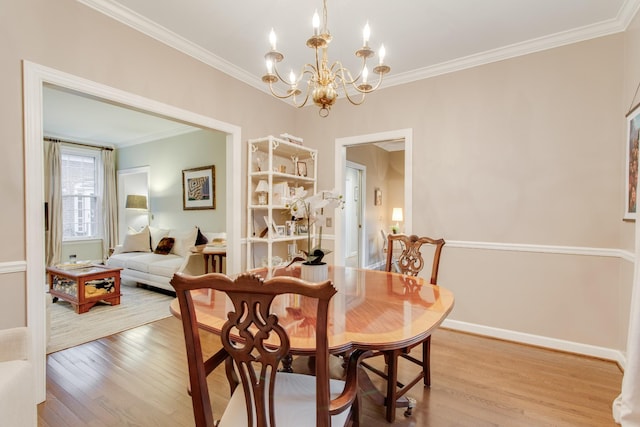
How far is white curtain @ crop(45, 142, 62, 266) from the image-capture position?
546 centimetres

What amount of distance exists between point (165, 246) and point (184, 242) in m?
0.35

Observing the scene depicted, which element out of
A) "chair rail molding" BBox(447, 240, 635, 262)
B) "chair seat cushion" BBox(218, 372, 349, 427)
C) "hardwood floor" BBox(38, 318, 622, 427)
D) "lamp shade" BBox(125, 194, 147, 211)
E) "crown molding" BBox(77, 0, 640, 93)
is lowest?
"hardwood floor" BBox(38, 318, 622, 427)

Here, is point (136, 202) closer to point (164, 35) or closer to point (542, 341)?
point (164, 35)

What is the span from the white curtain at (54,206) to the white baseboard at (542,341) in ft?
21.4

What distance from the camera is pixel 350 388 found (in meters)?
1.04

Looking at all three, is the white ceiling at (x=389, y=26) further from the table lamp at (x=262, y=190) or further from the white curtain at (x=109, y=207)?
the white curtain at (x=109, y=207)

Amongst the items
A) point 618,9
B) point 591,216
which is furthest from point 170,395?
point 618,9

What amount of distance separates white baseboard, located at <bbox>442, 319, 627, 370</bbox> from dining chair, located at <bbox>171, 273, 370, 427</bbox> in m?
2.33

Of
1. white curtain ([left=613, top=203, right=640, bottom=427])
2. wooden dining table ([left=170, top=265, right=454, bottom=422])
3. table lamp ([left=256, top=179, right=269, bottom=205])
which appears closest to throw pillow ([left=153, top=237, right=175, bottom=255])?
table lamp ([left=256, top=179, right=269, bottom=205])

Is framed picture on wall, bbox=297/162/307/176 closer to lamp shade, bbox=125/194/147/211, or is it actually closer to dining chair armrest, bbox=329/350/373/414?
dining chair armrest, bbox=329/350/373/414

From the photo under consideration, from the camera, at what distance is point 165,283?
13.7 ft

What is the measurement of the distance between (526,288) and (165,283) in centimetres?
424

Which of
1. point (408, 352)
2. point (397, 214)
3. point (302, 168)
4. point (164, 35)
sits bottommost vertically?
point (408, 352)

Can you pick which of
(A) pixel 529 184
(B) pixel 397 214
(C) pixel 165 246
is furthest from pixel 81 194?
(A) pixel 529 184
